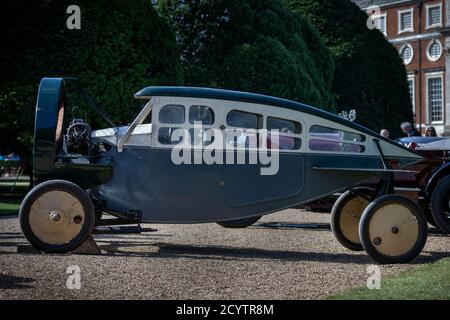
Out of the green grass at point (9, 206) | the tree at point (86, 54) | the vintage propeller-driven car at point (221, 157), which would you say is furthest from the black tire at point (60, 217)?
the tree at point (86, 54)

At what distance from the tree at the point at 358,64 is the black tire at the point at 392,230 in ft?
115

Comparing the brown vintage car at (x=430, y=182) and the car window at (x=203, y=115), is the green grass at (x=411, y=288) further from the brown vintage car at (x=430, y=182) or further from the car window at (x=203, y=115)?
the car window at (x=203, y=115)

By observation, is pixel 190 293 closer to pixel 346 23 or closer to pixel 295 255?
pixel 295 255

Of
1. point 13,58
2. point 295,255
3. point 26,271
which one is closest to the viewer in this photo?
point 26,271

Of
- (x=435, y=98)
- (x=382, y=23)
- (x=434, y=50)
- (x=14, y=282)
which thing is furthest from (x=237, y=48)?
(x=382, y=23)

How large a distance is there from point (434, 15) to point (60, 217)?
212ft

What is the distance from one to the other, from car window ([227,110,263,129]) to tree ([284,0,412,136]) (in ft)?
114

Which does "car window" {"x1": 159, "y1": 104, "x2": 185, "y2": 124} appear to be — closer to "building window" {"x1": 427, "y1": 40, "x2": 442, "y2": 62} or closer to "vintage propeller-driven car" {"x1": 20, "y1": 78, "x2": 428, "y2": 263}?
"vintage propeller-driven car" {"x1": 20, "y1": 78, "x2": 428, "y2": 263}

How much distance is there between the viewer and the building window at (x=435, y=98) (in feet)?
216

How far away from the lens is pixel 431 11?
221 ft

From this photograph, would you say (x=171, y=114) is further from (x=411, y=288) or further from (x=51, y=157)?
(x=411, y=288)

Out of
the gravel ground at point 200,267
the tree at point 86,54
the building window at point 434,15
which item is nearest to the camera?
the gravel ground at point 200,267

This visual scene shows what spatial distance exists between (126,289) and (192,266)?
1.58 meters
